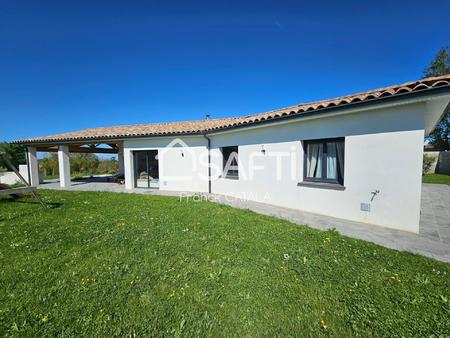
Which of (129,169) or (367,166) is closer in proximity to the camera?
(367,166)

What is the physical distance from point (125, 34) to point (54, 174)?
76.6 feet

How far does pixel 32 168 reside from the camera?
50.0ft

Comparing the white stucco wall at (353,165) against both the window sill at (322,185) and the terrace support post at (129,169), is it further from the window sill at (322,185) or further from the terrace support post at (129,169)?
the terrace support post at (129,169)

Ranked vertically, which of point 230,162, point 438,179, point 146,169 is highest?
point 230,162

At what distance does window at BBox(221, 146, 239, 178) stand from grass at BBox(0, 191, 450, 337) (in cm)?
508

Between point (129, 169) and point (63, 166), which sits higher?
point (63, 166)

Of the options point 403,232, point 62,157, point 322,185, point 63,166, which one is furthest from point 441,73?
point 63,166

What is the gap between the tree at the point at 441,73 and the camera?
26.5 m

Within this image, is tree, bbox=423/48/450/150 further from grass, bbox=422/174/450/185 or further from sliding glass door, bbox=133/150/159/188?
sliding glass door, bbox=133/150/159/188

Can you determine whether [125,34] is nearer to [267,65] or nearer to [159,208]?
[267,65]

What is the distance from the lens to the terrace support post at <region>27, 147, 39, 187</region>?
15.1m

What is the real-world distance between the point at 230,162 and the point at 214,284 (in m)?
7.60

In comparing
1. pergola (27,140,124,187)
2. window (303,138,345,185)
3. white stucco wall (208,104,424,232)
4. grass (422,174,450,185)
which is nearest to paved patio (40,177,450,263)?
white stucco wall (208,104,424,232)

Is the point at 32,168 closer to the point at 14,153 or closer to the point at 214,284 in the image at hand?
the point at 14,153
